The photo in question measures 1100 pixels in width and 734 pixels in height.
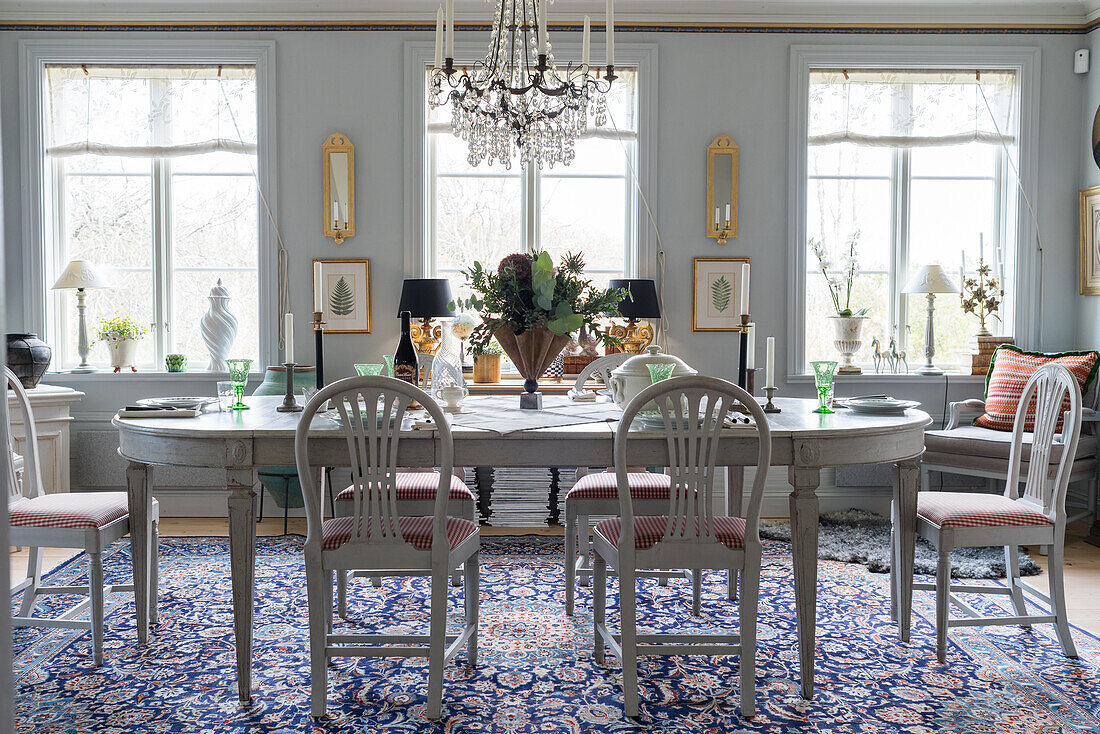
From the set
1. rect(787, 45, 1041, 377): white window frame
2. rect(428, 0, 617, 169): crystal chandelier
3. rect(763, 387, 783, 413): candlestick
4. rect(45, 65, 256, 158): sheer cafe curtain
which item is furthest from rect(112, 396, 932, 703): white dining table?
rect(45, 65, 256, 158): sheer cafe curtain

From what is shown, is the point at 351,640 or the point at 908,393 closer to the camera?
the point at 351,640

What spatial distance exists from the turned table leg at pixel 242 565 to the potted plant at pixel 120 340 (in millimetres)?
2748

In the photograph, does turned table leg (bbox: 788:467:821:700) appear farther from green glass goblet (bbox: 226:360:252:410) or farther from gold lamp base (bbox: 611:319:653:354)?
gold lamp base (bbox: 611:319:653:354)

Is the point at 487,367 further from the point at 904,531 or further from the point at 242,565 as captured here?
the point at 904,531

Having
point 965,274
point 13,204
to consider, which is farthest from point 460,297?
point 965,274

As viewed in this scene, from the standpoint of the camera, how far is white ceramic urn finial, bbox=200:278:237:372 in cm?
462

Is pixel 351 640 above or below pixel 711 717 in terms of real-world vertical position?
above

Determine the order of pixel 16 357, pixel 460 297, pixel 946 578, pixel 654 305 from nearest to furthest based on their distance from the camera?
pixel 946 578 → pixel 16 357 → pixel 654 305 → pixel 460 297

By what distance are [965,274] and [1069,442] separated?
2451mm

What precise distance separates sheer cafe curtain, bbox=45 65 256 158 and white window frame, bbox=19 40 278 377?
0.07m

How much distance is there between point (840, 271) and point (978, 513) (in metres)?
2.49

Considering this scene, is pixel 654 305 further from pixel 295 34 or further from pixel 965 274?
pixel 295 34

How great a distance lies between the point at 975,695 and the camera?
95.4 inches

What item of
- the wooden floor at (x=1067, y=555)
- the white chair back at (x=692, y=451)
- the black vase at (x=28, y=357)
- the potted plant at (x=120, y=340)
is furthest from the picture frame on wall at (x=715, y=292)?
the black vase at (x=28, y=357)
